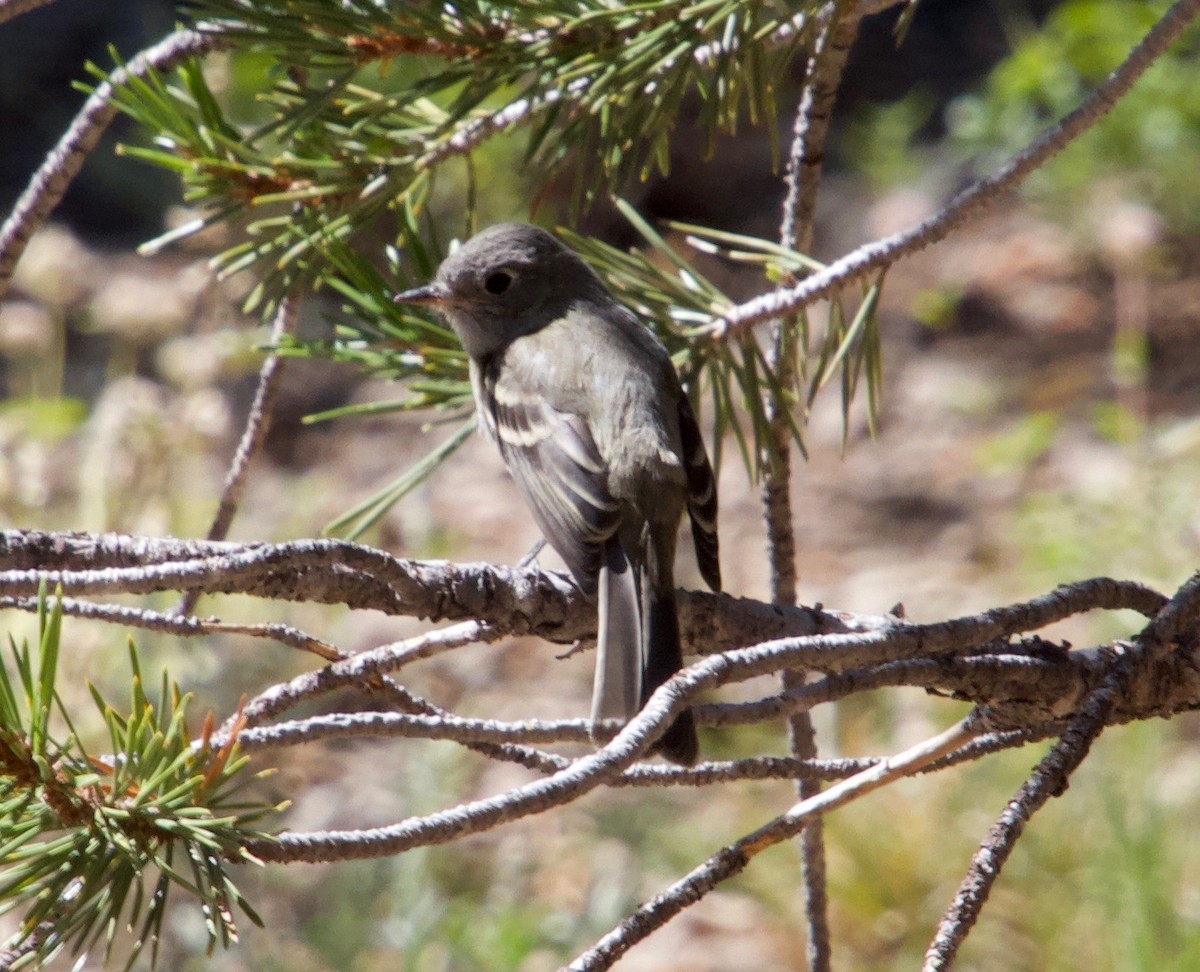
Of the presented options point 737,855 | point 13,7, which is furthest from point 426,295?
point 737,855

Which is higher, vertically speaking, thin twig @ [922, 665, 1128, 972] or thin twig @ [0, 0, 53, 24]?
thin twig @ [0, 0, 53, 24]

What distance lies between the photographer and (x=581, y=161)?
2023 mm

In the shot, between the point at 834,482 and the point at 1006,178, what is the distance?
4.28 m

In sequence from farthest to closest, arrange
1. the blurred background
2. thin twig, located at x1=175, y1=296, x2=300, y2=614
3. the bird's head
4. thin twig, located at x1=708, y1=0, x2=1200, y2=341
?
the blurred background
the bird's head
thin twig, located at x1=175, y1=296, x2=300, y2=614
thin twig, located at x1=708, y1=0, x2=1200, y2=341

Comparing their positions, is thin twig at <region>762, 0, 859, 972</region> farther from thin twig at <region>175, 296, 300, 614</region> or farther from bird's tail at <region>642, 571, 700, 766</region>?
thin twig at <region>175, 296, 300, 614</region>

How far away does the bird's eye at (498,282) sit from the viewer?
10.7ft

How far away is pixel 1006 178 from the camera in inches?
74.9

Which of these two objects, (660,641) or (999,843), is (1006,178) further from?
(999,843)

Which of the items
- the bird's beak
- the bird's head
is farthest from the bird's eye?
the bird's beak

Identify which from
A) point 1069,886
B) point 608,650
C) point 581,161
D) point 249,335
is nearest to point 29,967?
point 608,650

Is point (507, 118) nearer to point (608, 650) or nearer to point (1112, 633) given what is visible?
point (608, 650)

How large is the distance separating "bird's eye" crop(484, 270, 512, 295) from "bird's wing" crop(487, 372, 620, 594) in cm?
32

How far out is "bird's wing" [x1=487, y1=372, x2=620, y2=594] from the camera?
2504mm

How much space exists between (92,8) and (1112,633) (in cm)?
783
